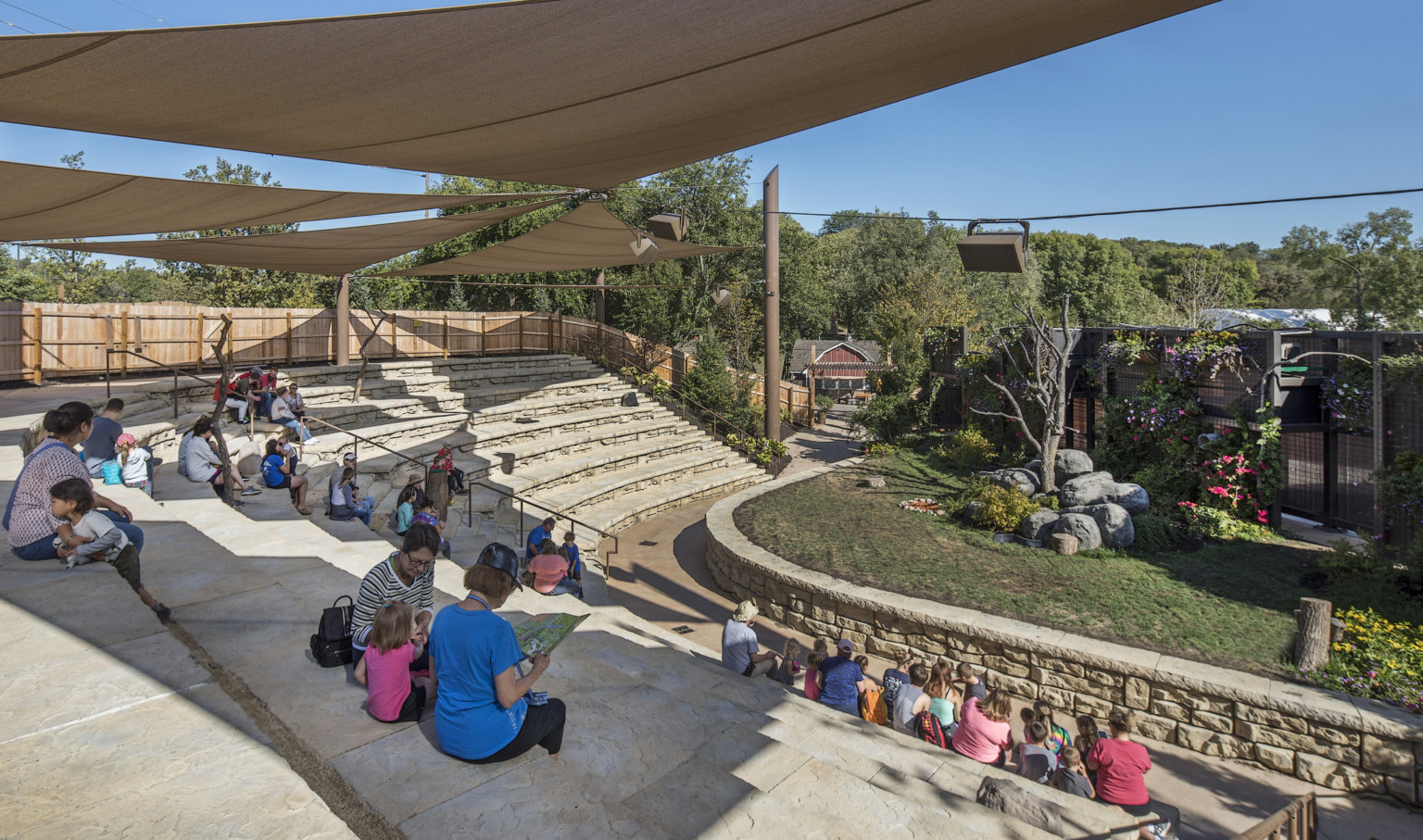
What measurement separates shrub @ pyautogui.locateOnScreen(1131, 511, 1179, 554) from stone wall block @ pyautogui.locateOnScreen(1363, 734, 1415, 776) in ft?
12.2

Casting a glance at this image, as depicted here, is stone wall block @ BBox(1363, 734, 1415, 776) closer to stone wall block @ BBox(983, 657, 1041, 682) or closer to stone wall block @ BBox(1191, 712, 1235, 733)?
stone wall block @ BBox(1191, 712, 1235, 733)

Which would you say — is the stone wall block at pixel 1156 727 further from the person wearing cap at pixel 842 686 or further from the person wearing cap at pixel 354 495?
the person wearing cap at pixel 354 495

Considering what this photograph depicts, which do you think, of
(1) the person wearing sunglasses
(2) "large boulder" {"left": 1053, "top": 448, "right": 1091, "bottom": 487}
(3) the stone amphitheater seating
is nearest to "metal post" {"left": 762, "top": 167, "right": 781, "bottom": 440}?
(3) the stone amphitheater seating

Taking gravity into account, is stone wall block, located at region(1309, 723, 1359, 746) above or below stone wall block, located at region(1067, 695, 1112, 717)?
above

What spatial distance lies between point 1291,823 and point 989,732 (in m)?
1.74

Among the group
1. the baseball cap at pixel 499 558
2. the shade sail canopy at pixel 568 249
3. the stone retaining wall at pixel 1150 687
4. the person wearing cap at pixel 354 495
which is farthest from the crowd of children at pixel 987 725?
the shade sail canopy at pixel 568 249

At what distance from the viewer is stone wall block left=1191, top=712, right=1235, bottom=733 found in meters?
5.53

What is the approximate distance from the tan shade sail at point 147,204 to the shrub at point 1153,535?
8.05m

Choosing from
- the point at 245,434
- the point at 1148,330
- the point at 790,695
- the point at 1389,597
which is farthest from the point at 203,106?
the point at 1148,330

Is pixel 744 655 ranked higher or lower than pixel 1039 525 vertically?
lower

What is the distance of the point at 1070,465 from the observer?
10914 mm

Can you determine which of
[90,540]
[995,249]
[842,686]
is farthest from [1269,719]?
[90,540]

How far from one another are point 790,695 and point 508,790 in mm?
2432

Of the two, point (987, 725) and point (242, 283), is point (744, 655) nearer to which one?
point (987, 725)
